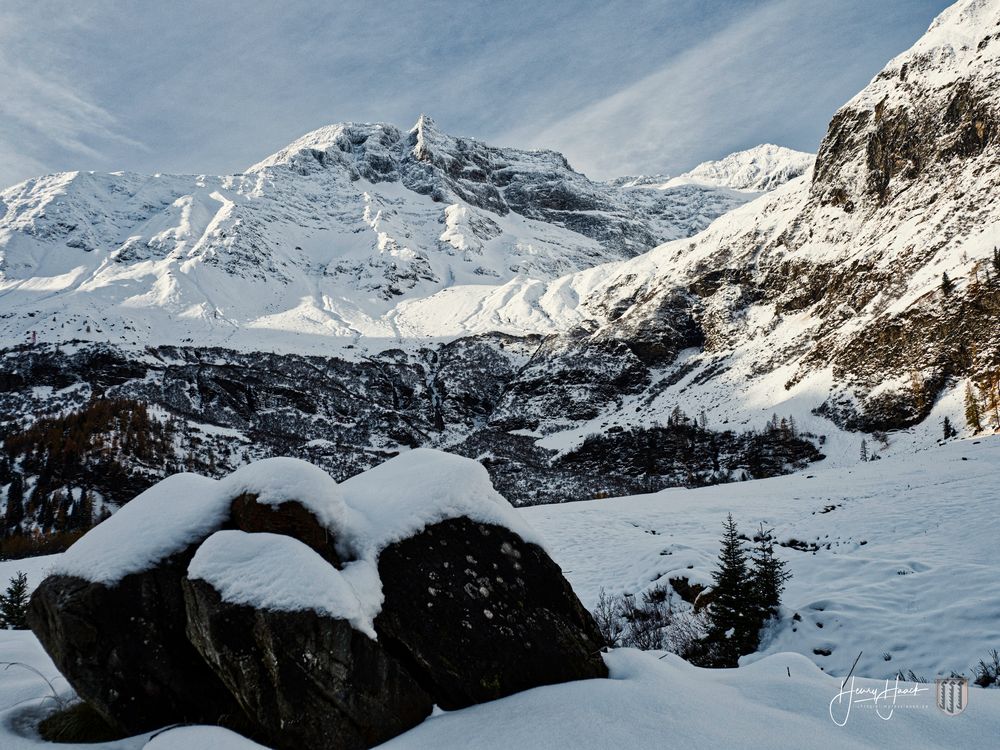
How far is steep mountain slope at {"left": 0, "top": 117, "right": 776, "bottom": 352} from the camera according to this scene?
123 m

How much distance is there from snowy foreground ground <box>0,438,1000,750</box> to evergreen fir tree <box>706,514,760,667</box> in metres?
0.39

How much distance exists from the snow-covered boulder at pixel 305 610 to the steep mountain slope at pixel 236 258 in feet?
405

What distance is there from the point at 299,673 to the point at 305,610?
0.46 m

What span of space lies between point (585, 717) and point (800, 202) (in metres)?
110

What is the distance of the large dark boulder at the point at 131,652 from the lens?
445 centimetres

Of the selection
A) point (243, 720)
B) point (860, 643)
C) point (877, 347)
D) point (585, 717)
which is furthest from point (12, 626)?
point (877, 347)

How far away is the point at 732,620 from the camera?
8688 millimetres

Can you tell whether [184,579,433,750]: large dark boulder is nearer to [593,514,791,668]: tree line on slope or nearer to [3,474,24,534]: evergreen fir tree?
[593,514,791,668]: tree line on slope

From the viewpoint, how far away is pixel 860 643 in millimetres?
8016

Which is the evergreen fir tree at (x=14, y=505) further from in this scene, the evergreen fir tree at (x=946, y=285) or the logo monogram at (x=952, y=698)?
the evergreen fir tree at (x=946, y=285)
